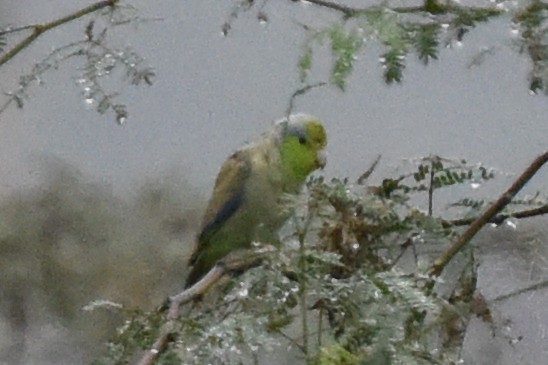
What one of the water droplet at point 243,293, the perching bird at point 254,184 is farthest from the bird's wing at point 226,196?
the water droplet at point 243,293

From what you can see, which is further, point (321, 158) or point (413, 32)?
point (321, 158)

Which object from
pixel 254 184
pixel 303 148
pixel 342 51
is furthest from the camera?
pixel 254 184

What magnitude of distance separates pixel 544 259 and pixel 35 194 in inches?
28.1

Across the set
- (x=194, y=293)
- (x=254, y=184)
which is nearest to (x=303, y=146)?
(x=254, y=184)

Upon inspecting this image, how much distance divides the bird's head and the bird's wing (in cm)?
13

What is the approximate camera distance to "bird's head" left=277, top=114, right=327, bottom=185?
2.57ft

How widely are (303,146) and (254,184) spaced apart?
0.49 ft

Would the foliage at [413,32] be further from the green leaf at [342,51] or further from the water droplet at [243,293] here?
the water droplet at [243,293]

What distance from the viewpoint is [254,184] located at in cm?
93

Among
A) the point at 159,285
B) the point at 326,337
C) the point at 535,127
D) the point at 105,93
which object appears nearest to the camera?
the point at 326,337

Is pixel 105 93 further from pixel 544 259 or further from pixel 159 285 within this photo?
pixel 159 285

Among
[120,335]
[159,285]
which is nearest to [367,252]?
[120,335]

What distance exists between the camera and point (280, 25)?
107cm

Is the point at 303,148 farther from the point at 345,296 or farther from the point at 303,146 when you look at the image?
the point at 345,296
